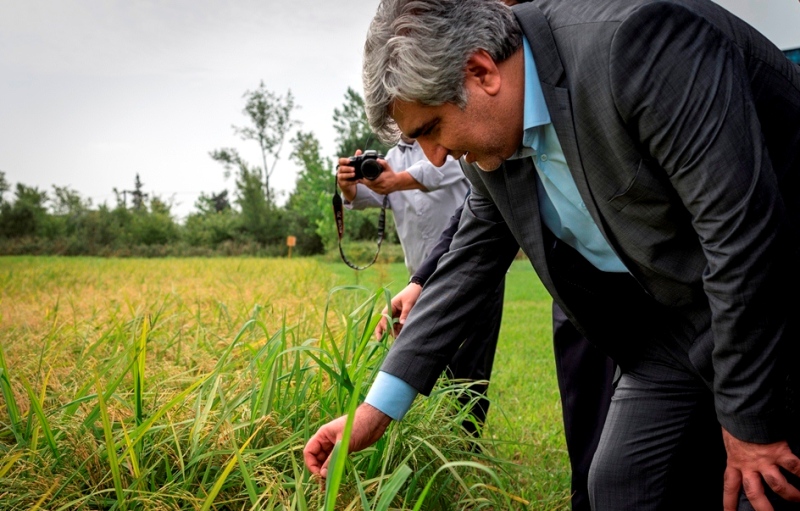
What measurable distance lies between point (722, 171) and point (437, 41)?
58 centimetres

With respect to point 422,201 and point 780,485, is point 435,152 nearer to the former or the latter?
point 780,485

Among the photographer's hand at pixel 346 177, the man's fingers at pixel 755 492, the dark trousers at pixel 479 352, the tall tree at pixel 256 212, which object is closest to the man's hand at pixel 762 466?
the man's fingers at pixel 755 492

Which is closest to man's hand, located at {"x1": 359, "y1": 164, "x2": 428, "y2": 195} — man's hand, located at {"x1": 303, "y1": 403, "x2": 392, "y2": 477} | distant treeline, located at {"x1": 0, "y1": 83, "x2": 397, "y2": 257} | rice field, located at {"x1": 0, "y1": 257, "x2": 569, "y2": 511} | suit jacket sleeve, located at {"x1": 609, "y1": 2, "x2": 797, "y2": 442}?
rice field, located at {"x1": 0, "y1": 257, "x2": 569, "y2": 511}

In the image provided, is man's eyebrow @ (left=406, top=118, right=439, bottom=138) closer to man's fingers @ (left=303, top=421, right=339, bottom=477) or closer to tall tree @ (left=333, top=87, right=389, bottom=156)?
man's fingers @ (left=303, top=421, right=339, bottom=477)

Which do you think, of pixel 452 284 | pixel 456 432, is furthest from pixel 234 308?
pixel 452 284

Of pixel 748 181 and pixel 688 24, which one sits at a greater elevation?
pixel 688 24

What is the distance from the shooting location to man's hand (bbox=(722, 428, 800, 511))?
1.35 meters

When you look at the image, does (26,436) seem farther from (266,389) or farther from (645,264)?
(645,264)

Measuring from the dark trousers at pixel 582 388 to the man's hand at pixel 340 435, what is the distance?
1118 mm

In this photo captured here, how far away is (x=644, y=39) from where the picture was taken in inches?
51.3

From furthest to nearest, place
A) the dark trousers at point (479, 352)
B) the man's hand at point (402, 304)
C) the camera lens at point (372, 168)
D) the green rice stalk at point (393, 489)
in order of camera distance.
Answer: the camera lens at point (372, 168), the dark trousers at point (479, 352), the man's hand at point (402, 304), the green rice stalk at point (393, 489)

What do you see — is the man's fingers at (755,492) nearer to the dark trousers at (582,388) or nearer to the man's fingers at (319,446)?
the man's fingers at (319,446)

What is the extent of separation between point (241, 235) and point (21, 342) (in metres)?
26.6

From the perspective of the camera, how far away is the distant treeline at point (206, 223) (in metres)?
23.6
